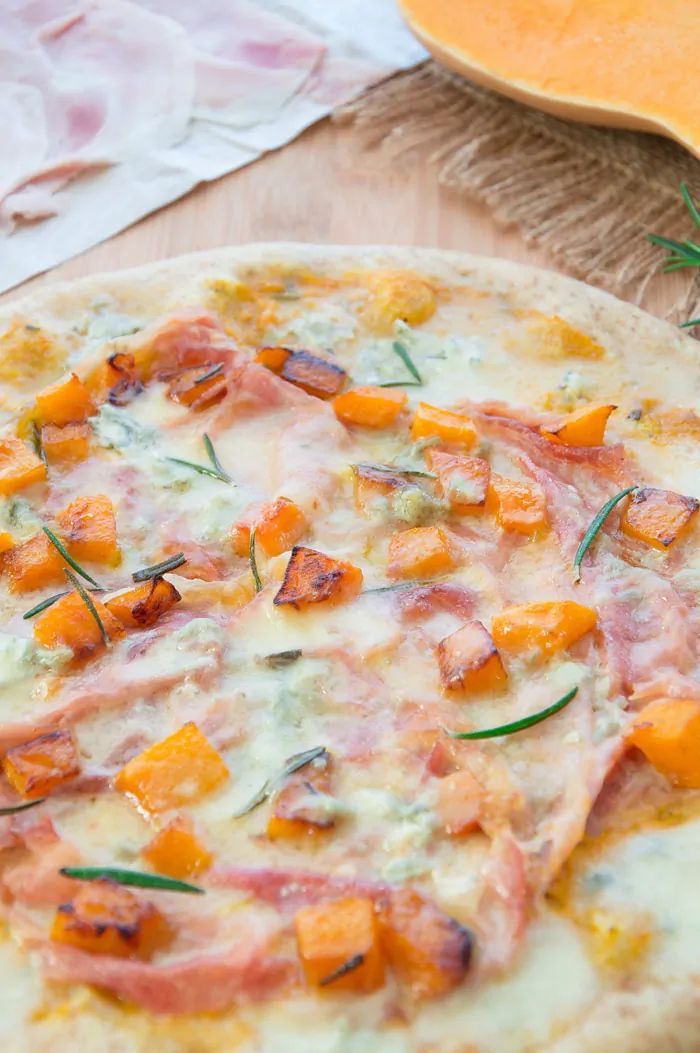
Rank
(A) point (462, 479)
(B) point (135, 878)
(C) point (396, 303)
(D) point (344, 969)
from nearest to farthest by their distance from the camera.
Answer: (D) point (344, 969) → (B) point (135, 878) → (A) point (462, 479) → (C) point (396, 303)

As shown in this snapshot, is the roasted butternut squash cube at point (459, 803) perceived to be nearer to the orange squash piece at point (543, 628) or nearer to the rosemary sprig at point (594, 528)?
the orange squash piece at point (543, 628)

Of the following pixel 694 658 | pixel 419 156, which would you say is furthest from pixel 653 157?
pixel 694 658

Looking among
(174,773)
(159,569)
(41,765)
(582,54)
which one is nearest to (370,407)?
(159,569)

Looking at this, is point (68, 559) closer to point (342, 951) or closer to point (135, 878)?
point (135, 878)

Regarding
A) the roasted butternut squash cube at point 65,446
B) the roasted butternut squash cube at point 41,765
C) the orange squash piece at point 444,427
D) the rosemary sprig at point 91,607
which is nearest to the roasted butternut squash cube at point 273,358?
the orange squash piece at point 444,427

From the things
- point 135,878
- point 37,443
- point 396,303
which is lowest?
point 37,443

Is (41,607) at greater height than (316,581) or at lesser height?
lesser
